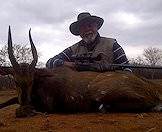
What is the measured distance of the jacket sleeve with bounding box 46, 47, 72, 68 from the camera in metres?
7.88

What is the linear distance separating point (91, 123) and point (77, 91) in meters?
1.51

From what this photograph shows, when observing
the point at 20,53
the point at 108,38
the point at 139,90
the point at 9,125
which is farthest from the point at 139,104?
the point at 20,53

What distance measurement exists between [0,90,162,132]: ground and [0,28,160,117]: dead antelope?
0.29 m

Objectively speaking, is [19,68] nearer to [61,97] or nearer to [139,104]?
[61,97]

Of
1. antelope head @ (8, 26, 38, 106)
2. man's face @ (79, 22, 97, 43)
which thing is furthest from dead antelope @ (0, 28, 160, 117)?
man's face @ (79, 22, 97, 43)

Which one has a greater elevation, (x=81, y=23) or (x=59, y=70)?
(x=81, y=23)

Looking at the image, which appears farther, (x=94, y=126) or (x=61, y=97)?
(x=61, y=97)

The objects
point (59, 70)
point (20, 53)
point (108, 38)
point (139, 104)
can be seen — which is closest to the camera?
point (139, 104)

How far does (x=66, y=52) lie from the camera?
8398 millimetres

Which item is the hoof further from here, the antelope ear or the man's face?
the man's face

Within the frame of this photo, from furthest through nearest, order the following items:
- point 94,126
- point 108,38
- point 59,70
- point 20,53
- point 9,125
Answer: point 20,53, point 108,38, point 59,70, point 9,125, point 94,126

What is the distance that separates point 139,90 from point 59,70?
1559mm

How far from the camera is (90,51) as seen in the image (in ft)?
27.1

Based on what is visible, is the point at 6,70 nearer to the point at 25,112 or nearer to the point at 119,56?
the point at 25,112
